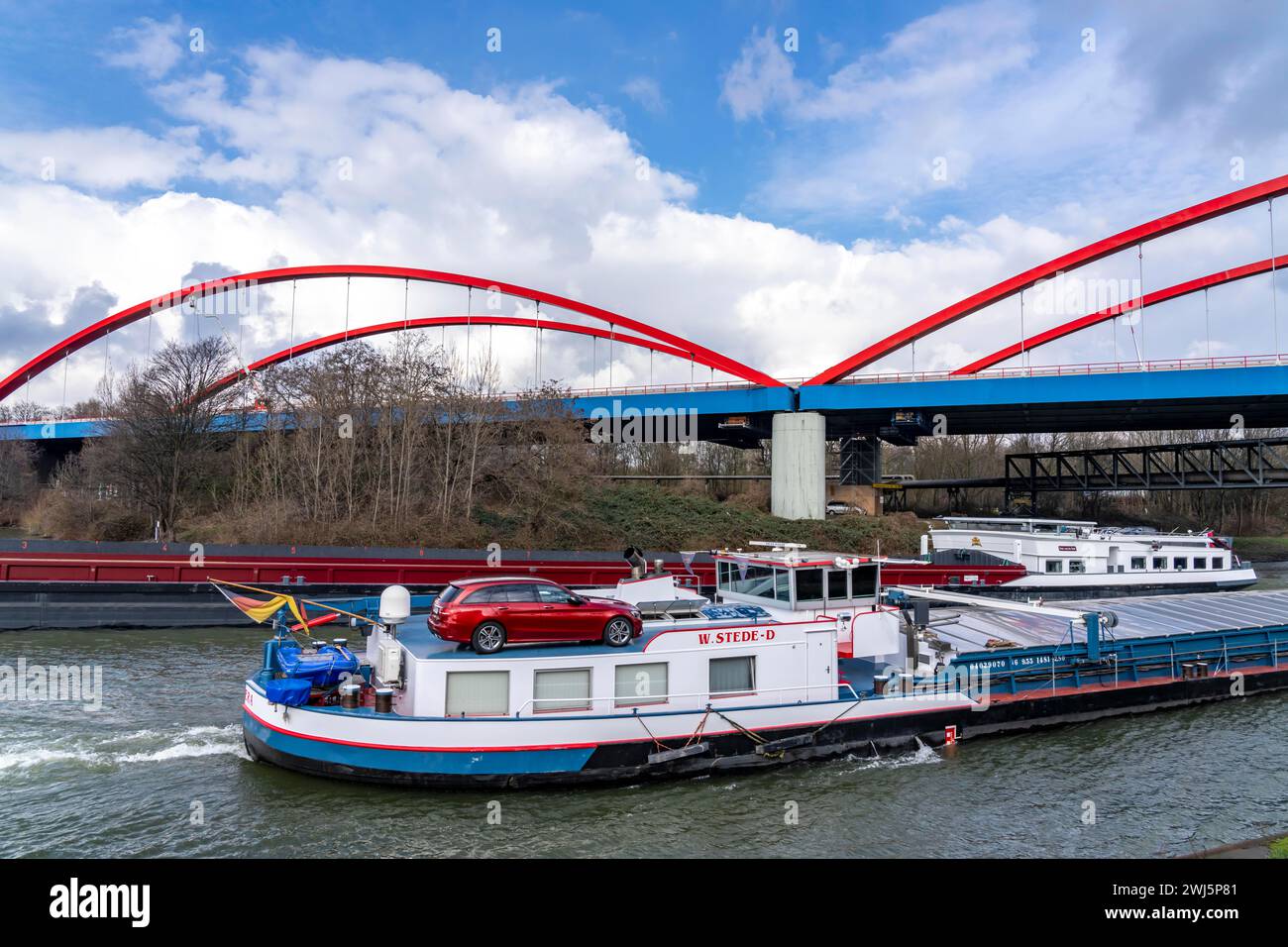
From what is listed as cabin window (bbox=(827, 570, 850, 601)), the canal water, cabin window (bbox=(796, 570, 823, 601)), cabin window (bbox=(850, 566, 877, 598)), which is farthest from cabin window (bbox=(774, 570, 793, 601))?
the canal water

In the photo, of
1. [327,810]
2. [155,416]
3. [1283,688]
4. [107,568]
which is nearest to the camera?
[327,810]

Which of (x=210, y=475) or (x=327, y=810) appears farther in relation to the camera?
(x=210, y=475)

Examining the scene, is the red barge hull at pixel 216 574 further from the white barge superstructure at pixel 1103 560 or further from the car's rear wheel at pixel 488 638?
the car's rear wheel at pixel 488 638

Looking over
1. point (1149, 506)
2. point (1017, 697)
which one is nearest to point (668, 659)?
point (1017, 697)

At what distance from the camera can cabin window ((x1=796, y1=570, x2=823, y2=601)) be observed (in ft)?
51.2

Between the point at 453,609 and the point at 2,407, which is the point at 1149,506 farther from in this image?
the point at 2,407

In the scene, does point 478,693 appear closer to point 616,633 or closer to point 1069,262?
point 616,633

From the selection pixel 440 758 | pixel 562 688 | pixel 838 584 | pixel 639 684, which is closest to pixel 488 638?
pixel 562 688

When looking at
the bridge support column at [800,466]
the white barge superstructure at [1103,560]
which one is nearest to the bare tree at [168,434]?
the bridge support column at [800,466]

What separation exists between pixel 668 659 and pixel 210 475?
141 ft

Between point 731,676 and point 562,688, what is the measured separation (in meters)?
3.13

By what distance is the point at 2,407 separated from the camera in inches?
3612

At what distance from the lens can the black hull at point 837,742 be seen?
12.5m

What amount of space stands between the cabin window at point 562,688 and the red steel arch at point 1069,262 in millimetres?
43451
